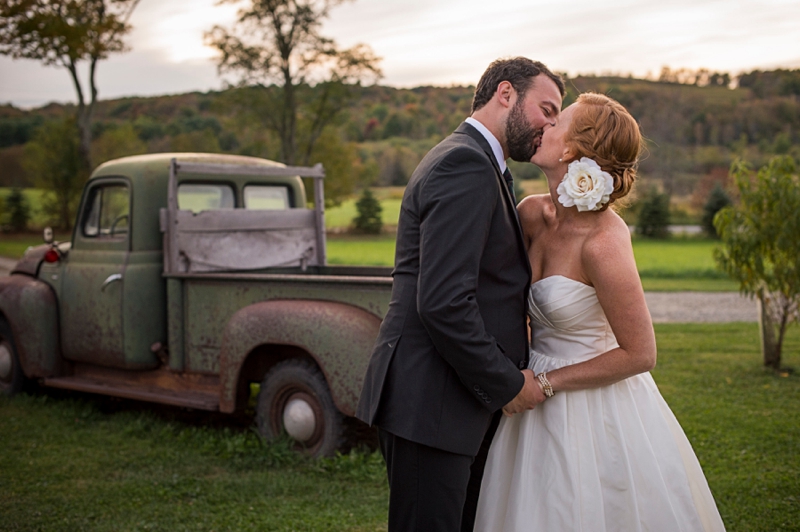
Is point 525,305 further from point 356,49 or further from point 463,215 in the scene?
point 356,49

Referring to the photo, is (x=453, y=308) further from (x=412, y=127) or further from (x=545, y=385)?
(x=412, y=127)

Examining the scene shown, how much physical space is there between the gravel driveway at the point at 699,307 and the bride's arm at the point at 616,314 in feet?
31.3

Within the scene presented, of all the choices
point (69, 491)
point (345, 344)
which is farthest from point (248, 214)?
point (69, 491)

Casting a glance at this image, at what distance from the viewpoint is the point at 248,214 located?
238 inches

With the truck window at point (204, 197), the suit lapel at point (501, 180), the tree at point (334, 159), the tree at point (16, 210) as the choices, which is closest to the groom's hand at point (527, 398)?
the suit lapel at point (501, 180)

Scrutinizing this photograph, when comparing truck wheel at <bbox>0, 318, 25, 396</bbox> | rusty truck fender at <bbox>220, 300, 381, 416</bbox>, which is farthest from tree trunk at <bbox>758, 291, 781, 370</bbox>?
truck wheel at <bbox>0, 318, 25, 396</bbox>

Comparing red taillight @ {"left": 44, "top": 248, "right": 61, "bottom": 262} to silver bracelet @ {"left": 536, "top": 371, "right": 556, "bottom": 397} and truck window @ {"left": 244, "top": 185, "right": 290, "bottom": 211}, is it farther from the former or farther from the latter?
silver bracelet @ {"left": 536, "top": 371, "right": 556, "bottom": 397}

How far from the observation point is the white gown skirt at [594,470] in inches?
95.8

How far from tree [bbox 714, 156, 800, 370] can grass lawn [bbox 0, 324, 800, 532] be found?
3.76 ft

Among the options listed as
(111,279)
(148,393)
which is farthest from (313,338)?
(111,279)

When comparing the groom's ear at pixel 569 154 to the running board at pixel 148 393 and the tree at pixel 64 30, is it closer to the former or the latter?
the running board at pixel 148 393

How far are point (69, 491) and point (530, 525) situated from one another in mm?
3152

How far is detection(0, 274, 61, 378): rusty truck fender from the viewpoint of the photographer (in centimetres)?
609

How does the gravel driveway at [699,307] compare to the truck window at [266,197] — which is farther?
the gravel driveway at [699,307]
